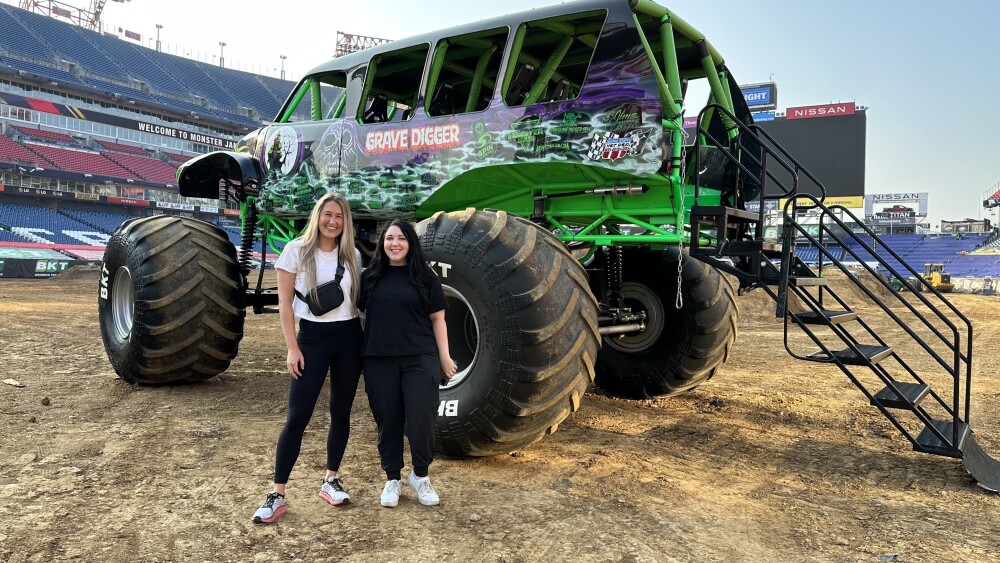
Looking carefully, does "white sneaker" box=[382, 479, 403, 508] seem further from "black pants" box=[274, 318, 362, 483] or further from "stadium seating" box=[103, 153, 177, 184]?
"stadium seating" box=[103, 153, 177, 184]

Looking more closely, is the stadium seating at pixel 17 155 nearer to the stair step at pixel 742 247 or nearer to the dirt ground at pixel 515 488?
the dirt ground at pixel 515 488

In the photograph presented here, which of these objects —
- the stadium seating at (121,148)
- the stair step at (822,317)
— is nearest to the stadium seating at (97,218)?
the stadium seating at (121,148)

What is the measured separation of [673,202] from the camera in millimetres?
4500

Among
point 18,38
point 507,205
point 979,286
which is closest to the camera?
point 507,205

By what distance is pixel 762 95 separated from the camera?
48.1 metres

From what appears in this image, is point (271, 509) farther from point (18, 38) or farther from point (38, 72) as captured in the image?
point (18, 38)

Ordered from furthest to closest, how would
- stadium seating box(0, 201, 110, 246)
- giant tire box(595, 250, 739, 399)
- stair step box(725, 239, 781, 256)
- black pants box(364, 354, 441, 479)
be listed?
1. stadium seating box(0, 201, 110, 246)
2. giant tire box(595, 250, 739, 399)
3. stair step box(725, 239, 781, 256)
4. black pants box(364, 354, 441, 479)

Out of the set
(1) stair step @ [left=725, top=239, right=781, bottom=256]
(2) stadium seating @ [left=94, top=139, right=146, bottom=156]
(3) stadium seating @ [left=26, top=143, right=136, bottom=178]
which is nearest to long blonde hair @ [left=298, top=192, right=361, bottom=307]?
(1) stair step @ [left=725, top=239, right=781, bottom=256]

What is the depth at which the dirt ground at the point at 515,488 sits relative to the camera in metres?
3.03

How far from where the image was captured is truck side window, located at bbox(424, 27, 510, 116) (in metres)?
5.34

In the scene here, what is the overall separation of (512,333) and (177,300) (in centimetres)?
325

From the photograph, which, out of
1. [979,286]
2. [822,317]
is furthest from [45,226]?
[979,286]

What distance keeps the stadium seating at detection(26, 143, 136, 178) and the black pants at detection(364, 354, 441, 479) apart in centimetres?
4937

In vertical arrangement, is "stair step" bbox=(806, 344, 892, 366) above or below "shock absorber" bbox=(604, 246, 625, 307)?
below
